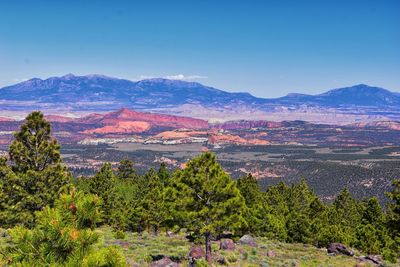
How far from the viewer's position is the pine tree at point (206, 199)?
103 ft

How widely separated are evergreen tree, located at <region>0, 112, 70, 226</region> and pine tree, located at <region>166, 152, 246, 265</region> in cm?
907

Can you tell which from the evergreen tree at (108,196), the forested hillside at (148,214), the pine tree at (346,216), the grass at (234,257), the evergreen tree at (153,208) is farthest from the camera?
the pine tree at (346,216)

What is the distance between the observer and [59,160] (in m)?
32.2

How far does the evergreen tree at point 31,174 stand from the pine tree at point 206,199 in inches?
357

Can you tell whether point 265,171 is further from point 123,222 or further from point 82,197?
point 82,197

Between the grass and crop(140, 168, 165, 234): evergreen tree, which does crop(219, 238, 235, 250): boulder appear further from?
crop(140, 168, 165, 234): evergreen tree

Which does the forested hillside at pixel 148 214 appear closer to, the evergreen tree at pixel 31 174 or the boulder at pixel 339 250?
the evergreen tree at pixel 31 174

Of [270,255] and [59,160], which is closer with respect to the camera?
[59,160]

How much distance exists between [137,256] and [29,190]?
9.77 meters

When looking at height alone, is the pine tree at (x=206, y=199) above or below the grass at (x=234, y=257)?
above

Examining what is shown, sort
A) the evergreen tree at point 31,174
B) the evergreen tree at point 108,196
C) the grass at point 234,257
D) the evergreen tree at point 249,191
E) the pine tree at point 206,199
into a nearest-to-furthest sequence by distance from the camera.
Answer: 1. the evergreen tree at point 31,174
2. the pine tree at point 206,199
3. the grass at point 234,257
4. the evergreen tree at point 108,196
5. the evergreen tree at point 249,191

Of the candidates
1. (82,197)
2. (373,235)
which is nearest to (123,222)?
(373,235)

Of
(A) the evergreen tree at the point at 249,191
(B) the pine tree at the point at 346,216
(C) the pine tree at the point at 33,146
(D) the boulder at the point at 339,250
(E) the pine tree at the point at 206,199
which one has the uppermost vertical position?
(C) the pine tree at the point at 33,146

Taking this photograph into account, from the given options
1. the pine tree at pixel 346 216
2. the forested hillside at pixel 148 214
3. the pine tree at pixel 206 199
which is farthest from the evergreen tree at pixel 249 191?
the pine tree at pixel 206 199
